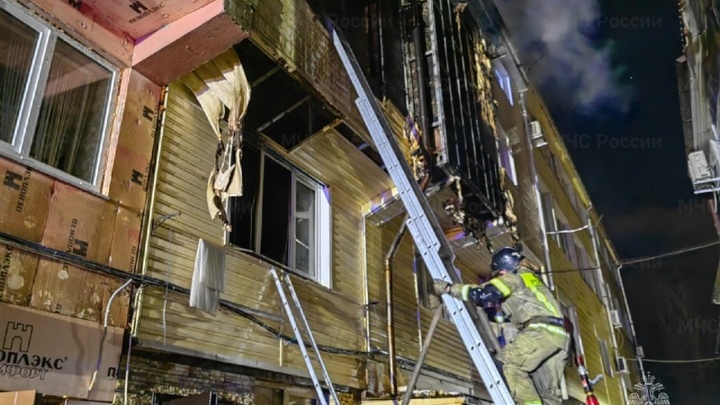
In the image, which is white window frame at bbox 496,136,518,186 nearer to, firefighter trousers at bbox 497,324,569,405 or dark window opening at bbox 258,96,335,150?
dark window opening at bbox 258,96,335,150

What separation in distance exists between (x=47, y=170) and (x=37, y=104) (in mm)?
621

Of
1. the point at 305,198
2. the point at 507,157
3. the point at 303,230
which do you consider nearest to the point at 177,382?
the point at 303,230

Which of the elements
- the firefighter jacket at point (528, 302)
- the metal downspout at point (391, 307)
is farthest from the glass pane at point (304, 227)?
the firefighter jacket at point (528, 302)

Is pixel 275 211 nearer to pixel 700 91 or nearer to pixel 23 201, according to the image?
pixel 23 201

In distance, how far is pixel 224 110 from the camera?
5945 millimetres

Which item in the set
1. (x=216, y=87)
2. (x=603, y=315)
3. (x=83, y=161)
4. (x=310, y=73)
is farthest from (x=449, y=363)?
(x=603, y=315)

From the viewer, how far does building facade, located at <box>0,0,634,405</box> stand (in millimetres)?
4215

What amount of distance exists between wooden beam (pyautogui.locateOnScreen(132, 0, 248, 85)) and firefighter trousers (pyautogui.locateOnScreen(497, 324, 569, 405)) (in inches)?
160

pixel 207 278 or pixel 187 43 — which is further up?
pixel 187 43

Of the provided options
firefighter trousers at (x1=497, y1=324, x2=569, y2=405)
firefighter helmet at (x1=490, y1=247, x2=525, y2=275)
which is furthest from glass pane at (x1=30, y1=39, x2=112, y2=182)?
firefighter trousers at (x1=497, y1=324, x2=569, y2=405)

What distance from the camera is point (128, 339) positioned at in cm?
446

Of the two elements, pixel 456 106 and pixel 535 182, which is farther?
pixel 535 182

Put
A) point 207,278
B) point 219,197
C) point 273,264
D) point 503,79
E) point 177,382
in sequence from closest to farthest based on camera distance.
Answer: point 177,382
point 207,278
point 219,197
point 273,264
point 503,79

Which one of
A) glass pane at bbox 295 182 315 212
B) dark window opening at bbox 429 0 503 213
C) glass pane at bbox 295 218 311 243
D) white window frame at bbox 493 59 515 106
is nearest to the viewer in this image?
glass pane at bbox 295 218 311 243
